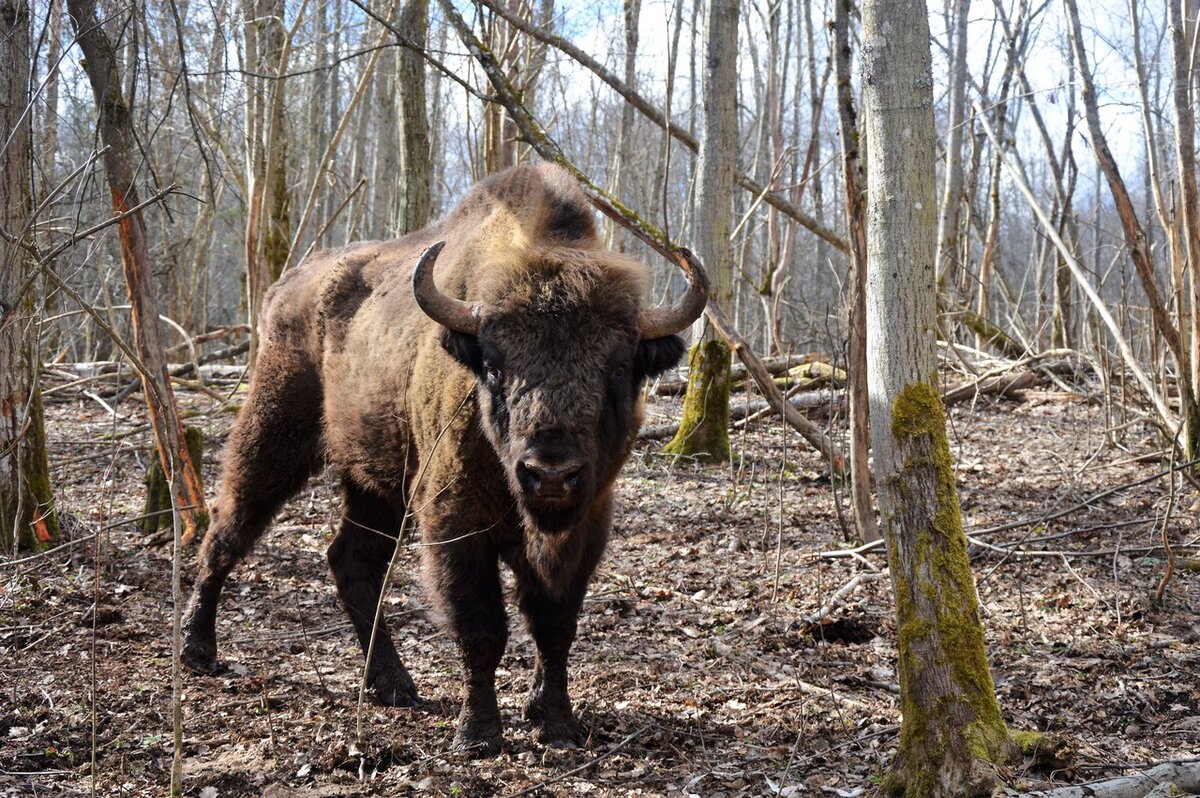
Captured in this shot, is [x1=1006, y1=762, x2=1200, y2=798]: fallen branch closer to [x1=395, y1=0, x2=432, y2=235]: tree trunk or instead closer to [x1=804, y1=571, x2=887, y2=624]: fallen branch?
[x1=804, y1=571, x2=887, y2=624]: fallen branch

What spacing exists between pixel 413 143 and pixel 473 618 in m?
6.52

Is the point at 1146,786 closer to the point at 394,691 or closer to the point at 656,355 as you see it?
the point at 656,355

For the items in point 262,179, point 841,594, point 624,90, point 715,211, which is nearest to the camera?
point 841,594

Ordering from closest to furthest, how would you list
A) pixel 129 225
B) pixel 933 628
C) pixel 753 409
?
pixel 933 628 → pixel 129 225 → pixel 753 409

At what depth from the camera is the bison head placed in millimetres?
4324

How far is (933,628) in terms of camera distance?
3.57 metres

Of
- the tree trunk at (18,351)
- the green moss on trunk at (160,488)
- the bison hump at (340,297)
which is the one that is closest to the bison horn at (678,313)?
the bison hump at (340,297)

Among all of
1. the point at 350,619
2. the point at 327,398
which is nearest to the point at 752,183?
the point at 327,398

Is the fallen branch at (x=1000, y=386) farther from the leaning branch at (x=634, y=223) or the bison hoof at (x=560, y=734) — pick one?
the bison hoof at (x=560, y=734)

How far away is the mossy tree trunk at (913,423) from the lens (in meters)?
3.55

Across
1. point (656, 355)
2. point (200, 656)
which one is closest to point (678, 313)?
point (656, 355)

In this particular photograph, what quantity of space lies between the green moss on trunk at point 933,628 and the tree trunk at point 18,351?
438 centimetres

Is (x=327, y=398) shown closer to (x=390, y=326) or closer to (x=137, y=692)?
(x=390, y=326)

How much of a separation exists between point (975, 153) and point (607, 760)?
61.6ft
